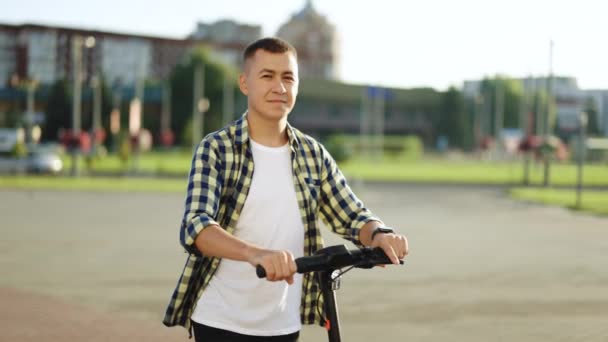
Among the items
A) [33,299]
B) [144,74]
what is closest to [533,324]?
[33,299]

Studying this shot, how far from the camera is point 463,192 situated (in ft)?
101

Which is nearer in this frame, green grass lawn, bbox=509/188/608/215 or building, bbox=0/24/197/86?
green grass lawn, bbox=509/188/608/215

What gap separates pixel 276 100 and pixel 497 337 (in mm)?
4561

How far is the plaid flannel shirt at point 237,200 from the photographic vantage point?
2.82 m

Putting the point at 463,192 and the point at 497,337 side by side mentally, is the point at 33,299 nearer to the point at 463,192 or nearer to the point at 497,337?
the point at 497,337

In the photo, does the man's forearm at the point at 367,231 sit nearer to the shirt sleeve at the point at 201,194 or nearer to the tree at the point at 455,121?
the shirt sleeve at the point at 201,194

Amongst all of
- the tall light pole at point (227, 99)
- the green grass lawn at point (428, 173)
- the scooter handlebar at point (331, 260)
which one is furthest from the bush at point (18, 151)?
the tall light pole at point (227, 99)

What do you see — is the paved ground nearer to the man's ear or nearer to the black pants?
the black pants

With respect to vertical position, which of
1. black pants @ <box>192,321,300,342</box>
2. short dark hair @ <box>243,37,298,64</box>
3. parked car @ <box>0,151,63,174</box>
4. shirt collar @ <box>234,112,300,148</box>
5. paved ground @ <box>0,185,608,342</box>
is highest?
short dark hair @ <box>243,37,298,64</box>

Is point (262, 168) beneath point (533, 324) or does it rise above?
above

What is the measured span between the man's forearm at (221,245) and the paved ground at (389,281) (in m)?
4.23

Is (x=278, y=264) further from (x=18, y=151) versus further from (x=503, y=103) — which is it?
(x=503, y=103)

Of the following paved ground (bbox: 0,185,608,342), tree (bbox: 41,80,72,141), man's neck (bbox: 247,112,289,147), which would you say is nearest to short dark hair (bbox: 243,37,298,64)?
man's neck (bbox: 247,112,289,147)

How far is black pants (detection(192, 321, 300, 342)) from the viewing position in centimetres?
301
